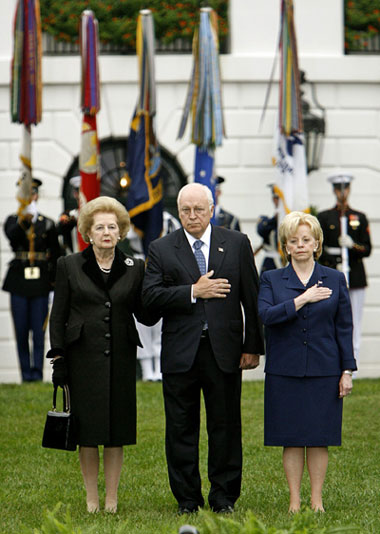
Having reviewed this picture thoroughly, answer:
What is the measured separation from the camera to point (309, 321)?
6.58 m

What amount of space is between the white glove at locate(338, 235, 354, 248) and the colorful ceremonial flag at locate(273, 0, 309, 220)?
800 millimetres

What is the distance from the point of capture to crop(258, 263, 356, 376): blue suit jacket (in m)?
6.55

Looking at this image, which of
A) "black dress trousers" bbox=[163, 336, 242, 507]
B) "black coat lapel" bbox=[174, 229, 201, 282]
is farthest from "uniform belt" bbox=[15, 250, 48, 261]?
"black dress trousers" bbox=[163, 336, 242, 507]

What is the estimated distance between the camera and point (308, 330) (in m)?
6.57

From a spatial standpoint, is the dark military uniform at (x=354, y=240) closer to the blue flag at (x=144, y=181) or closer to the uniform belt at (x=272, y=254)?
the uniform belt at (x=272, y=254)

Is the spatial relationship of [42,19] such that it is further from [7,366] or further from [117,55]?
[7,366]

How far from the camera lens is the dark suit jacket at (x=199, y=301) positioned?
6.66m

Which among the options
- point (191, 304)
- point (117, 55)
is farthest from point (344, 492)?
point (117, 55)

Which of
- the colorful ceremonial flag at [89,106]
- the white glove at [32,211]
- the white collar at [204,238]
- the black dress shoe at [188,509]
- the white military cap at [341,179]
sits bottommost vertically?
the black dress shoe at [188,509]

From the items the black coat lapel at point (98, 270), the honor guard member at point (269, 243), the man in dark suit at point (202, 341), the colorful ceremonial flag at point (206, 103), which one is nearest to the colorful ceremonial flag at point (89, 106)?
the colorful ceremonial flag at point (206, 103)

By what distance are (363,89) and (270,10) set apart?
1.62 metres

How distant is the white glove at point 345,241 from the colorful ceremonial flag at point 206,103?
1529 mm

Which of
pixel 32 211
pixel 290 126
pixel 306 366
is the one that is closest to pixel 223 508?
pixel 306 366

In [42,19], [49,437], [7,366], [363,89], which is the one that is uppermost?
[42,19]
